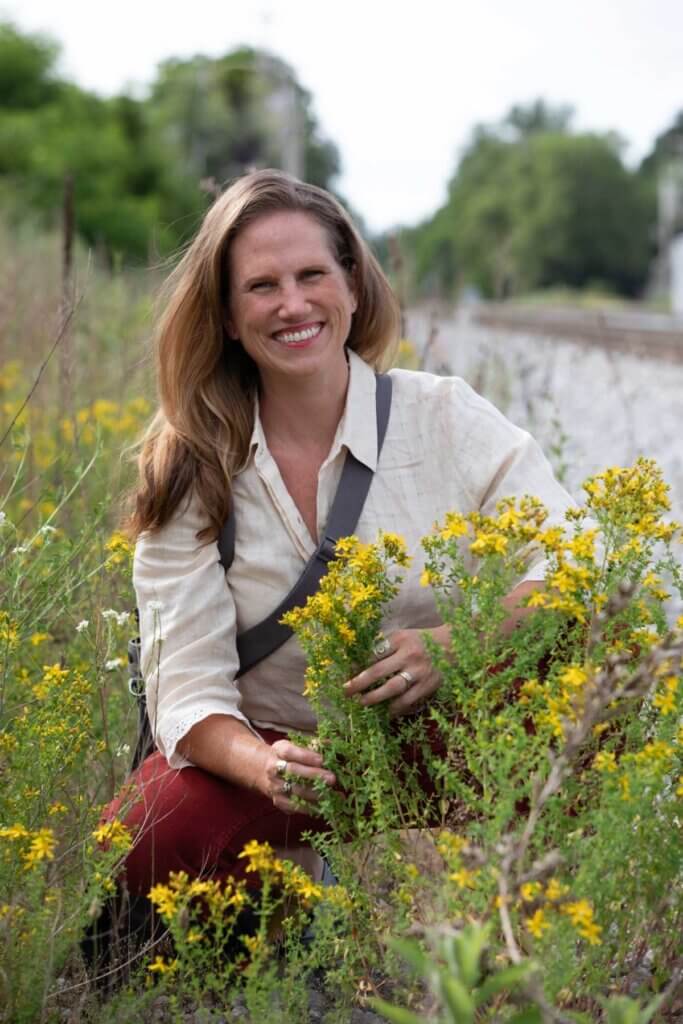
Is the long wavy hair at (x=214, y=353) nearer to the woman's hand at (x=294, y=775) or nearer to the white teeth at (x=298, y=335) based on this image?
the white teeth at (x=298, y=335)

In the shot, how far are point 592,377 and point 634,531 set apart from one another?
595 inches

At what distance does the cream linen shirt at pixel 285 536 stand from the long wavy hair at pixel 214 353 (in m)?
0.06

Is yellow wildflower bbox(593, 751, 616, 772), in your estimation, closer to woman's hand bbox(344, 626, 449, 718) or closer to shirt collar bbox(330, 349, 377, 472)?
woman's hand bbox(344, 626, 449, 718)

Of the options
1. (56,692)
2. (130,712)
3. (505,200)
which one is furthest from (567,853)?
(505,200)

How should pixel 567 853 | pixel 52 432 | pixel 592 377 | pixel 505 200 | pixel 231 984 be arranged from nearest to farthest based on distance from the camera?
pixel 567 853
pixel 231 984
pixel 52 432
pixel 592 377
pixel 505 200

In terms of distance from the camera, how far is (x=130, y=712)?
340cm

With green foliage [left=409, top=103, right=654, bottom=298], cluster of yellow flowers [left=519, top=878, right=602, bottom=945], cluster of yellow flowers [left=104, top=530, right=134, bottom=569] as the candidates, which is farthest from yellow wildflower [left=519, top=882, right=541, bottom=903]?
green foliage [left=409, top=103, right=654, bottom=298]

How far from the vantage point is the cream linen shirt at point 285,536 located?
119 inches

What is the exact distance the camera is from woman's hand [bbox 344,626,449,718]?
242 cm

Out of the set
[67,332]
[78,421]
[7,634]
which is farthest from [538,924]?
[78,421]

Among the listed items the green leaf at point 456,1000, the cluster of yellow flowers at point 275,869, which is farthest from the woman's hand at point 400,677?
the green leaf at point 456,1000

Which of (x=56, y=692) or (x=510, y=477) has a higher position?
(x=510, y=477)

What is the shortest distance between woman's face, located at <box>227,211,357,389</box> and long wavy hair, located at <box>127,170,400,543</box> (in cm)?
4

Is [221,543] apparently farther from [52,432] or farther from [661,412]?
[661,412]
